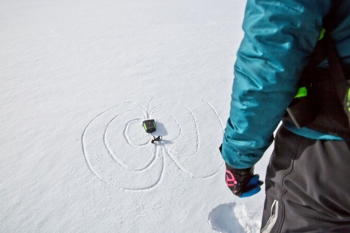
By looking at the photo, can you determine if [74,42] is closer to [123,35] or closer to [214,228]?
[123,35]

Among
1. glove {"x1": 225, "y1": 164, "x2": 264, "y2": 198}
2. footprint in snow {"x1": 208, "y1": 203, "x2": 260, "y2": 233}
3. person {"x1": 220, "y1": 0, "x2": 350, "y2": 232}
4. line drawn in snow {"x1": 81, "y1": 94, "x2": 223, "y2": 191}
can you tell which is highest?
person {"x1": 220, "y1": 0, "x2": 350, "y2": 232}

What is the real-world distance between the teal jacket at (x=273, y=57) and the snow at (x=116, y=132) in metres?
0.87

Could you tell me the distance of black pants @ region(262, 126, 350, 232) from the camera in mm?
694

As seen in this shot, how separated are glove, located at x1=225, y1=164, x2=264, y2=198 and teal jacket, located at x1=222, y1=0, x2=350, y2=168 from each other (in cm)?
17

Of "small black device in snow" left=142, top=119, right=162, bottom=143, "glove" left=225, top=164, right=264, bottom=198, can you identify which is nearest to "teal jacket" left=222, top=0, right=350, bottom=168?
"glove" left=225, top=164, right=264, bottom=198

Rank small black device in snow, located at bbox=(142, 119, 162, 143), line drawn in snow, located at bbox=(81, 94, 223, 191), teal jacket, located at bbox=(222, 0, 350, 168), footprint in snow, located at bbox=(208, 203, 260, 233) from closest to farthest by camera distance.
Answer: teal jacket, located at bbox=(222, 0, 350, 168)
footprint in snow, located at bbox=(208, 203, 260, 233)
line drawn in snow, located at bbox=(81, 94, 223, 191)
small black device in snow, located at bbox=(142, 119, 162, 143)

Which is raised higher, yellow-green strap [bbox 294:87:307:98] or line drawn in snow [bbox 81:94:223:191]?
yellow-green strap [bbox 294:87:307:98]

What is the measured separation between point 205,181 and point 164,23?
2861 mm

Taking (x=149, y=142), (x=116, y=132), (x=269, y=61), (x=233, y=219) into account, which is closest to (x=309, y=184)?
(x=269, y=61)

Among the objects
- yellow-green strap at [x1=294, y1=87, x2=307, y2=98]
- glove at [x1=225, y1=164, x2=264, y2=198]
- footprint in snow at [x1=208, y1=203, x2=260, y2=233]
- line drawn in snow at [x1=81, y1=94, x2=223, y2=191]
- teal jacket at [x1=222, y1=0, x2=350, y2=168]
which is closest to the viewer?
teal jacket at [x1=222, y1=0, x2=350, y2=168]

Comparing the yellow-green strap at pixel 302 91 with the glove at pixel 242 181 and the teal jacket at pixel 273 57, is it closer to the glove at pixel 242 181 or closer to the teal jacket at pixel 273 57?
the teal jacket at pixel 273 57

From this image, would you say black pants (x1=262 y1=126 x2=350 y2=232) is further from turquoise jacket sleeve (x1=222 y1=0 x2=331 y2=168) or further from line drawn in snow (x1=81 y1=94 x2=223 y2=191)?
line drawn in snow (x1=81 y1=94 x2=223 y2=191)

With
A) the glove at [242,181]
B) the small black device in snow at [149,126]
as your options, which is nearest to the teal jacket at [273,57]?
the glove at [242,181]

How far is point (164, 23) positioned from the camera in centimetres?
386
